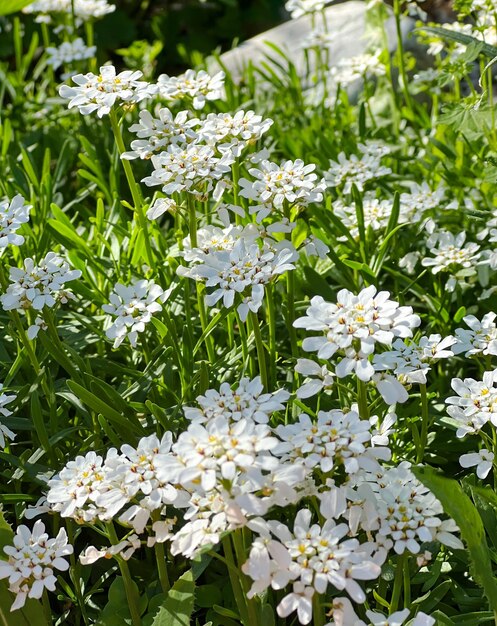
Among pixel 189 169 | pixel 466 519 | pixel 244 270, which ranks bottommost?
pixel 466 519

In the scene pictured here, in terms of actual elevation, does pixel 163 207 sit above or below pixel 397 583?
above

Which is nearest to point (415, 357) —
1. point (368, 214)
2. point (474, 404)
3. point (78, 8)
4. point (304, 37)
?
point (474, 404)

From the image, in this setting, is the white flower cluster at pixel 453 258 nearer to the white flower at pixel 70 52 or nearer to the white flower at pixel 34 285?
the white flower at pixel 34 285

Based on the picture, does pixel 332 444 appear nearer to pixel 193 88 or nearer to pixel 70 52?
pixel 193 88

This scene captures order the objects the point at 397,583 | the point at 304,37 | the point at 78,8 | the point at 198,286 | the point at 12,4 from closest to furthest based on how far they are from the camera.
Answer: the point at 397,583
the point at 198,286
the point at 12,4
the point at 78,8
the point at 304,37

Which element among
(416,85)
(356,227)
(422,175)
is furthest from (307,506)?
(416,85)

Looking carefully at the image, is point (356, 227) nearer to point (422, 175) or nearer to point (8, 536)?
point (422, 175)

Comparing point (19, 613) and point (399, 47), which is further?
point (399, 47)
